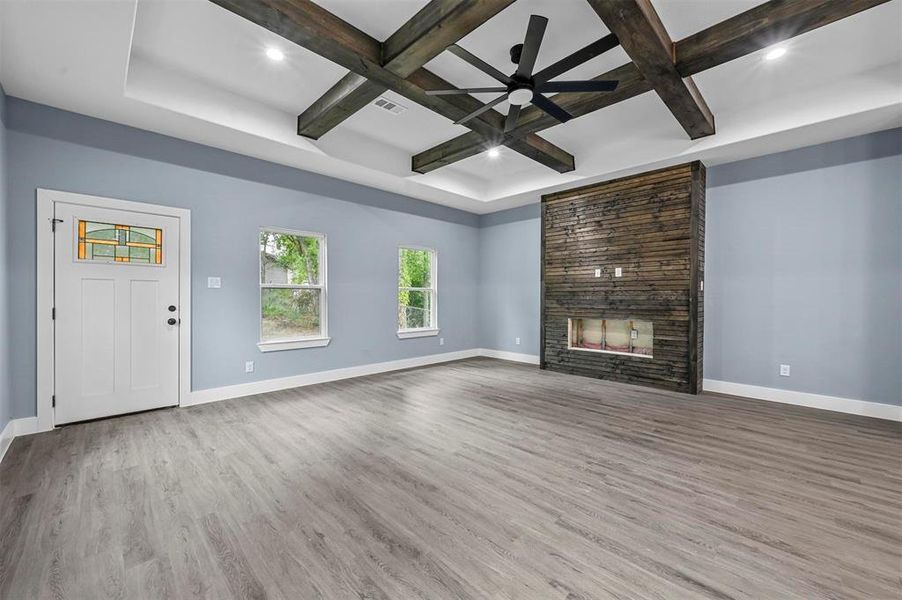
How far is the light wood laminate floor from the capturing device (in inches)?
62.4

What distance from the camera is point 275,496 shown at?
2.24 m

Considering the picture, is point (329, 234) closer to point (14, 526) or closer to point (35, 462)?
point (35, 462)

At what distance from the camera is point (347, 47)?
2.77 m

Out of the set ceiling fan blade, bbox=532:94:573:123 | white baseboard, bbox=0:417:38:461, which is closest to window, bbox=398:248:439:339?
ceiling fan blade, bbox=532:94:573:123

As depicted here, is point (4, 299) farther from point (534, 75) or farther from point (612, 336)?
point (612, 336)

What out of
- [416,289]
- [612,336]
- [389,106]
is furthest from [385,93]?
[612,336]

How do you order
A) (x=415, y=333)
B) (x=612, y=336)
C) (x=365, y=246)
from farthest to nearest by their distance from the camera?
1. (x=415, y=333)
2. (x=612, y=336)
3. (x=365, y=246)

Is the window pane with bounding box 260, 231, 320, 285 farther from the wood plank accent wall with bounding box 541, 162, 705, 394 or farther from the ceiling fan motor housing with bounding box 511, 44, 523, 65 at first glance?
the wood plank accent wall with bounding box 541, 162, 705, 394

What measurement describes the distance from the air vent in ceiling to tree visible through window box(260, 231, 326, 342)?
6.60 feet

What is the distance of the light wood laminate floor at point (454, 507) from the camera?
159 cm

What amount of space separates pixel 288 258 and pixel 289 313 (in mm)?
751

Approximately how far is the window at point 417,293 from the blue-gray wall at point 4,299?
4.20 metres

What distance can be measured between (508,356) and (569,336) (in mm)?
1499

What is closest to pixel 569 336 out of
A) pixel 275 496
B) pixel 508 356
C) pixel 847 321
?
pixel 508 356
